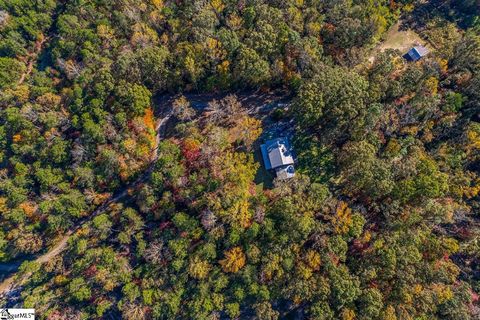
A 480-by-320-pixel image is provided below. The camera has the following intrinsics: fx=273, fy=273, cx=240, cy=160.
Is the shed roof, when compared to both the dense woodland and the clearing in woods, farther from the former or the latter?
the clearing in woods

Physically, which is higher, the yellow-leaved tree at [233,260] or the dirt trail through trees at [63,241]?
the dirt trail through trees at [63,241]

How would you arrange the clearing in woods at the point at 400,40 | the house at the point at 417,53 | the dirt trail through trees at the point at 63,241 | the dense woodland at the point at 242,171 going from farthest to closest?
the clearing in woods at the point at 400,40 < the house at the point at 417,53 < the dirt trail through trees at the point at 63,241 < the dense woodland at the point at 242,171

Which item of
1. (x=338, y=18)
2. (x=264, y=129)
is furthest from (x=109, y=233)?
(x=338, y=18)

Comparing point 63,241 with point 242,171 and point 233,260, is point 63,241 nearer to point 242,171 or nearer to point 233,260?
point 233,260

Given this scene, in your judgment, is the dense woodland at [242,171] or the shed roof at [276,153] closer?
the dense woodland at [242,171]

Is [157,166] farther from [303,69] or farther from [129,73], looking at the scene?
[303,69]

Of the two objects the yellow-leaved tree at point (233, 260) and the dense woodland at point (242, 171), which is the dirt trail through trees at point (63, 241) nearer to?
the dense woodland at point (242, 171)

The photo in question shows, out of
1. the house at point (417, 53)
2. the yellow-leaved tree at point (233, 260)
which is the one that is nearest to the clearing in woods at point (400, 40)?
the house at point (417, 53)
